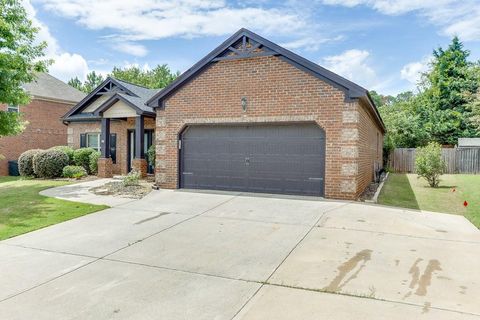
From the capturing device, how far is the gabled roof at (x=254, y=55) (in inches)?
398

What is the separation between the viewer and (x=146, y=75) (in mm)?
47781

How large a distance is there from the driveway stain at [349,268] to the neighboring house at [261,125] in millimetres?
4876

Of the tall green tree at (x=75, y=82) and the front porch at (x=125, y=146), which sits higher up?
the tall green tree at (x=75, y=82)

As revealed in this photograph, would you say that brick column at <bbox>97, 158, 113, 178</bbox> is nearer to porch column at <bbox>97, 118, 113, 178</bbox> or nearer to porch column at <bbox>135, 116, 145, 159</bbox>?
porch column at <bbox>97, 118, 113, 178</bbox>

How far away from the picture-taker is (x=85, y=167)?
17875 millimetres

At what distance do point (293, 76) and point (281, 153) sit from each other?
2522 mm

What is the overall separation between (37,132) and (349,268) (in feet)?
77.5

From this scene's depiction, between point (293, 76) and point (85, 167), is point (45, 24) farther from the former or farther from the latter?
point (293, 76)

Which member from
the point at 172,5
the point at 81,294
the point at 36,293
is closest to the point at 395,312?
the point at 81,294

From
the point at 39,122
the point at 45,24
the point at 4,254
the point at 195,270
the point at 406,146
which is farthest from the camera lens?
the point at 406,146

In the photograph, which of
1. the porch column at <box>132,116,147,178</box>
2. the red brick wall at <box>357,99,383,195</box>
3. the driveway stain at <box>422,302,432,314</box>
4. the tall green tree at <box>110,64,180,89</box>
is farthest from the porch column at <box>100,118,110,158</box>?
the tall green tree at <box>110,64,180,89</box>

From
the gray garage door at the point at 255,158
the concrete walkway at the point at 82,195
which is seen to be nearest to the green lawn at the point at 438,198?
the gray garage door at the point at 255,158

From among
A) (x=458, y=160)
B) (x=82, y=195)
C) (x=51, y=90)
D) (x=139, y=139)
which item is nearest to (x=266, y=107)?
(x=139, y=139)

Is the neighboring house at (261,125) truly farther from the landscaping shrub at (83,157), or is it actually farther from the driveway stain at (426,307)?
the landscaping shrub at (83,157)
